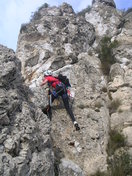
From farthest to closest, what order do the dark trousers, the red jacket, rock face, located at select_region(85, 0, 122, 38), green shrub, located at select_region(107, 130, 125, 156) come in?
rock face, located at select_region(85, 0, 122, 38), the red jacket, the dark trousers, green shrub, located at select_region(107, 130, 125, 156)

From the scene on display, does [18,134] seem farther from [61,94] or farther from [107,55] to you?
[107,55]

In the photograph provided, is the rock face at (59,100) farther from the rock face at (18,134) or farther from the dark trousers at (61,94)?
the dark trousers at (61,94)

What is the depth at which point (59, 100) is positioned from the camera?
13.2m

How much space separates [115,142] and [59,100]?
11.4ft

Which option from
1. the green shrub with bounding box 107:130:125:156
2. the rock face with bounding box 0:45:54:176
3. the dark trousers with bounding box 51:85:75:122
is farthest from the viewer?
the dark trousers with bounding box 51:85:75:122

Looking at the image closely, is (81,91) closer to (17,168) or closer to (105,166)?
(105,166)

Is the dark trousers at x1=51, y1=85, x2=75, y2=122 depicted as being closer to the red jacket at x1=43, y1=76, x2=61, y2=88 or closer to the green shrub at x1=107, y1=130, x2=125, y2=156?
the red jacket at x1=43, y1=76, x2=61, y2=88

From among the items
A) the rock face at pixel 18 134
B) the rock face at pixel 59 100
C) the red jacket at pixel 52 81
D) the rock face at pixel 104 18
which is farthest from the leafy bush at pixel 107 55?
the rock face at pixel 18 134

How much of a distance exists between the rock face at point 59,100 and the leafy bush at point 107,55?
1.03ft

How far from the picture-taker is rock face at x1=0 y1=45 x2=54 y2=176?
7.17 meters

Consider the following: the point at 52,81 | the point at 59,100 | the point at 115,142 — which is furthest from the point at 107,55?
the point at 115,142

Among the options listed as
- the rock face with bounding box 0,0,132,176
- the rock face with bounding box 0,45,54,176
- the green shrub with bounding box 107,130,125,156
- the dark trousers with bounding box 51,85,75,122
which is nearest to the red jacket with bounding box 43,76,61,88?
the dark trousers with bounding box 51,85,75,122

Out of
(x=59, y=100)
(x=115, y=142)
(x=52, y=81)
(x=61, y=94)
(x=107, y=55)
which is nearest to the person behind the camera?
(x=115, y=142)

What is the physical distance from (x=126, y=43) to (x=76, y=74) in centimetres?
580
